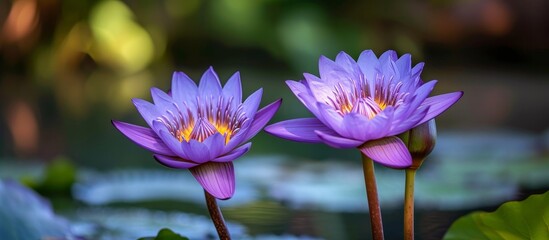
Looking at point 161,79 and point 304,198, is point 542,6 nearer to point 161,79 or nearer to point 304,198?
point 161,79

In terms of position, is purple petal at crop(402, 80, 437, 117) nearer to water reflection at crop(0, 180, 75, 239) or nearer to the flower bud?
the flower bud

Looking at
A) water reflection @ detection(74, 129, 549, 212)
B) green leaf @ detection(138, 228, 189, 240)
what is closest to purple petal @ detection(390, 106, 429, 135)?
green leaf @ detection(138, 228, 189, 240)

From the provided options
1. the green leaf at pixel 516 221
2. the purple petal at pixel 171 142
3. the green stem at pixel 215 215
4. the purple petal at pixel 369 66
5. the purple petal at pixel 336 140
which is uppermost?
the purple petal at pixel 369 66

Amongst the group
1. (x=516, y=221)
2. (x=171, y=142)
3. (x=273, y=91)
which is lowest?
(x=516, y=221)

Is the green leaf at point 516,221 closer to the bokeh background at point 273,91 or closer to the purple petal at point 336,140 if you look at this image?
the purple petal at point 336,140

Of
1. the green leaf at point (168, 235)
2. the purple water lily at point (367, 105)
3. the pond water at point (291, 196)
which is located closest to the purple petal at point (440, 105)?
the purple water lily at point (367, 105)

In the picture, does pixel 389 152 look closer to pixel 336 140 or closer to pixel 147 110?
pixel 336 140

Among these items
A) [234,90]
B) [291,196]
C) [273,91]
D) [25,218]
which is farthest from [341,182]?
[273,91]
